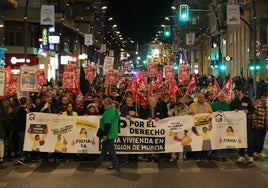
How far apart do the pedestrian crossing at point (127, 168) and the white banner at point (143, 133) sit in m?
0.41

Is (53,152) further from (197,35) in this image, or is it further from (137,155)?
(197,35)

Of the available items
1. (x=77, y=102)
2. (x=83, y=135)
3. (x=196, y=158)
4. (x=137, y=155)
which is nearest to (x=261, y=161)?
(x=196, y=158)

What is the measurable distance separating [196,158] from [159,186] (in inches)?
156

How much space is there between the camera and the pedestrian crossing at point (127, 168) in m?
12.7

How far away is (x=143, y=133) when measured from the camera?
47.0 feet

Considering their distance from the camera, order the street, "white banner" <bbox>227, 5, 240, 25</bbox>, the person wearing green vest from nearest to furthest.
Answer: the street
the person wearing green vest
"white banner" <bbox>227, 5, 240, 25</bbox>

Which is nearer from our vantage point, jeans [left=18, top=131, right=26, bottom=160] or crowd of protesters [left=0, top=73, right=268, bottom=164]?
jeans [left=18, top=131, right=26, bottom=160]

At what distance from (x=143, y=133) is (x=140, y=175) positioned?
2.13m

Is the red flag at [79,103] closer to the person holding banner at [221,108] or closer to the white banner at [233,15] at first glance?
the person holding banner at [221,108]

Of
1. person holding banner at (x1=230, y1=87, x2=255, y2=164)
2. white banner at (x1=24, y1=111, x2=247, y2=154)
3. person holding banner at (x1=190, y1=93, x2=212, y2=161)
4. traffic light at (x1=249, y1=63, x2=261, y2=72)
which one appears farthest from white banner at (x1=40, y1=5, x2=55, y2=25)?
person holding banner at (x1=190, y1=93, x2=212, y2=161)

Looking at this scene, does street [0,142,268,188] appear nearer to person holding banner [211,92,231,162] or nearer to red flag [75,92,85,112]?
person holding banner [211,92,231,162]

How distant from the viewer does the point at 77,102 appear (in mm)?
17766

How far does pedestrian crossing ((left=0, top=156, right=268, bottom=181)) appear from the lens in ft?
41.8

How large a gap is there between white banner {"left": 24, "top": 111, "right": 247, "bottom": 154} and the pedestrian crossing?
1.33 feet
